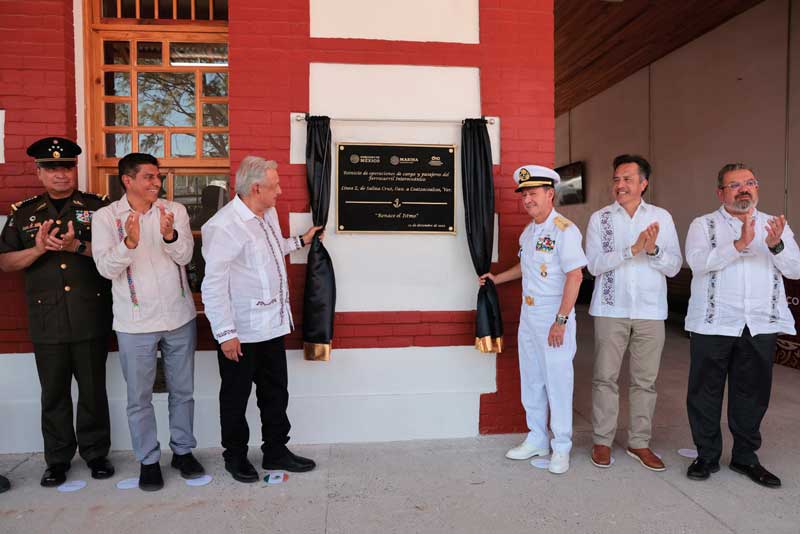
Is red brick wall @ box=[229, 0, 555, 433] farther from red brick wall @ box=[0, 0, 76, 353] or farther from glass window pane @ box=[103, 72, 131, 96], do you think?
red brick wall @ box=[0, 0, 76, 353]

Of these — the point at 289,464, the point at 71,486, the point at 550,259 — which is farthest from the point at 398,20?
the point at 71,486

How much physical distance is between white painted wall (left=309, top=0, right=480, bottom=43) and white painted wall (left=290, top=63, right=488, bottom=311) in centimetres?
23

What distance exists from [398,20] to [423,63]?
13.8 inches

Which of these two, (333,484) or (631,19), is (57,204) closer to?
(333,484)

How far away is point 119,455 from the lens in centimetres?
390

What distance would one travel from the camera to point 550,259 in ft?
11.8

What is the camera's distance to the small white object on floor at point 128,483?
3430 millimetres

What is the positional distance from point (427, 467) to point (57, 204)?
9.57ft

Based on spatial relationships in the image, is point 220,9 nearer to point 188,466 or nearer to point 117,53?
point 117,53

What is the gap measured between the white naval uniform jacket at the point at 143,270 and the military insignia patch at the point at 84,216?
20cm

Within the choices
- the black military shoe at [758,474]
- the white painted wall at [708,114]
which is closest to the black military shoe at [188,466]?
the black military shoe at [758,474]

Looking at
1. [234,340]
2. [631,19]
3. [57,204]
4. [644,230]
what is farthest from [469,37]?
[631,19]

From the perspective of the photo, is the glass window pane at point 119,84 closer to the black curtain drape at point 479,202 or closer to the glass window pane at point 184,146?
the glass window pane at point 184,146

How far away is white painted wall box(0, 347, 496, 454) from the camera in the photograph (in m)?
3.87
